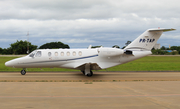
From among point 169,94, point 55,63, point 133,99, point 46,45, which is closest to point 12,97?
point 133,99

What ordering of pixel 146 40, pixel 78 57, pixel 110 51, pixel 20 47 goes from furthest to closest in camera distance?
pixel 20 47, pixel 146 40, pixel 78 57, pixel 110 51

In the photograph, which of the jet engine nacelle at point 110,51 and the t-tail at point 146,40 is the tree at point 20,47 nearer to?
the jet engine nacelle at point 110,51

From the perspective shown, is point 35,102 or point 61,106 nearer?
point 61,106

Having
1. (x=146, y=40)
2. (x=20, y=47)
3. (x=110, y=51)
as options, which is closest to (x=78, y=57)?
(x=110, y=51)

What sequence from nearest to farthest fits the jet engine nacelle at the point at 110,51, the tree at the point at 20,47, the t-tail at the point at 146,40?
1. the jet engine nacelle at the point at 110,51
2. the t-tail at the point at 146,40
3. the tree at the point at 20,47

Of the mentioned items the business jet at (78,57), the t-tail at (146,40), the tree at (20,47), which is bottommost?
the business jet at (78,57)

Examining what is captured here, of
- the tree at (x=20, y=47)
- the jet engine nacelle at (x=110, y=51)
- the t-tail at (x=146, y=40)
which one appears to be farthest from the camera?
the tree at (x=20, y=47)

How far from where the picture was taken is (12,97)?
9.08 metres

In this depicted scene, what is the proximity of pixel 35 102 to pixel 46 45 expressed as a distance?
67649 mm

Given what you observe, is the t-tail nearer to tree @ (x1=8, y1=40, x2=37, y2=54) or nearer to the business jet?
the business jet

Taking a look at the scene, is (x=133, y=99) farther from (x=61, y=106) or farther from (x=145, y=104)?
(x=61, y=106)

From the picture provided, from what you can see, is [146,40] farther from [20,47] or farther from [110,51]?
[20,47]

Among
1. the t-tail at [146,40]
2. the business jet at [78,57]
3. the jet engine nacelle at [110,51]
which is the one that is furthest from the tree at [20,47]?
the t-tail at [146,40]

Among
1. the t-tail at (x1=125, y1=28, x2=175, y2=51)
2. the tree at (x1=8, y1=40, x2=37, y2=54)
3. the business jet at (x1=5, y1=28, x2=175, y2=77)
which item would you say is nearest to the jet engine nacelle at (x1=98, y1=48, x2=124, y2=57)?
the business jet at (x1=5, y1=28, x2=175, y2=77)
